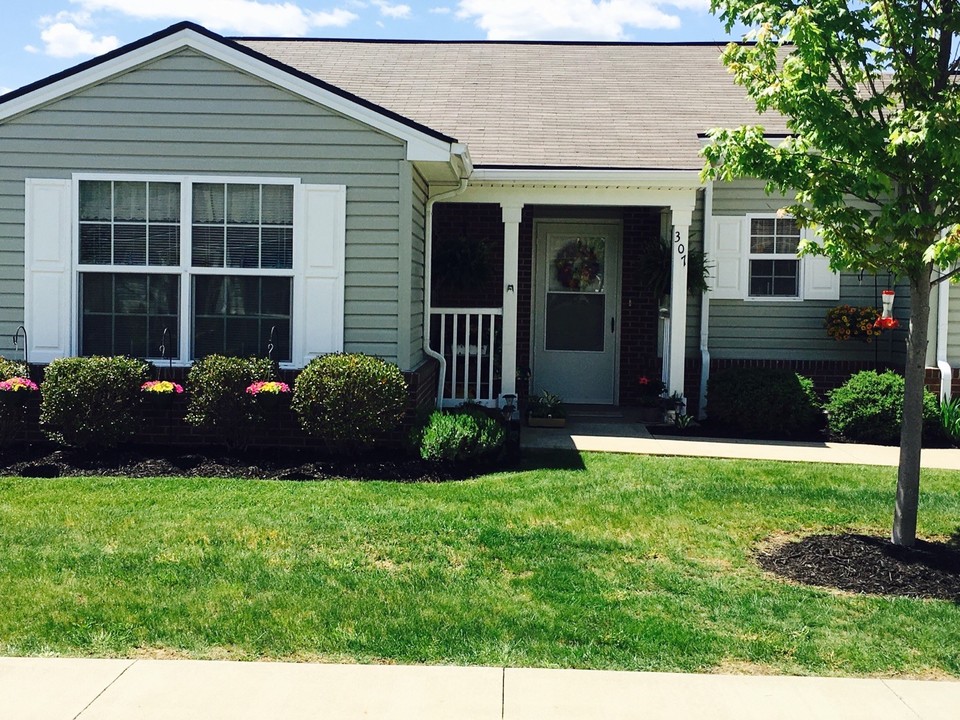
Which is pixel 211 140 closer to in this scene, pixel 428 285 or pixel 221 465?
pixel 428 285

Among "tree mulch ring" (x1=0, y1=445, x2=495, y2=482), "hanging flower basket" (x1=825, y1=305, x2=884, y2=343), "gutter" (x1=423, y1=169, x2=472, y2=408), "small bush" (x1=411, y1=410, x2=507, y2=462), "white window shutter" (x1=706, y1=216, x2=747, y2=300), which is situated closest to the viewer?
"tree mulch ring" (x1=0, y1=445, x2=495, y2=482)

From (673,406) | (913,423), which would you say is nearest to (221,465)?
(673,406)

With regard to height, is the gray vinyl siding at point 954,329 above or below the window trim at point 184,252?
below

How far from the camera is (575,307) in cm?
1352

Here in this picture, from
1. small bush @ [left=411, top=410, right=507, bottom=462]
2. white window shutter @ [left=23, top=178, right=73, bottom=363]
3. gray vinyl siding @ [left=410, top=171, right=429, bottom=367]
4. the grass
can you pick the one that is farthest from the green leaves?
A: white window shutter @ [left=23, top=178, right=73, bottom=363]

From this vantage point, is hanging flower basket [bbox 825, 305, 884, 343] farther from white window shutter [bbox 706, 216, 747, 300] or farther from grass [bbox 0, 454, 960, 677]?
grass [bbox 0, 454, 960, 677]

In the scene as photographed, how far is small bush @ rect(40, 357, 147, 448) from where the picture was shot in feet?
29.4

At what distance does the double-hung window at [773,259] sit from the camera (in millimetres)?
12289

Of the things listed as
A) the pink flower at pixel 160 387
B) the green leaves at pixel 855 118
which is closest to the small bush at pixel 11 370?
the pink flower at pixel 160 387

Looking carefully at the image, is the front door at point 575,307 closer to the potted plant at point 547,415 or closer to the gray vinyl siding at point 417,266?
the potted plant at point 547,415

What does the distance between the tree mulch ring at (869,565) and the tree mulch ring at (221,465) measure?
10.2 ft

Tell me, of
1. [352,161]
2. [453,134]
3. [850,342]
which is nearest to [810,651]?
[352,161]

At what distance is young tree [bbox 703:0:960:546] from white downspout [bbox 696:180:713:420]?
521 centimetres

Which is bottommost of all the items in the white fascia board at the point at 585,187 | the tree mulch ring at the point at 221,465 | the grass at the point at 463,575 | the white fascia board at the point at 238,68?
the grass at the point at 463,575
